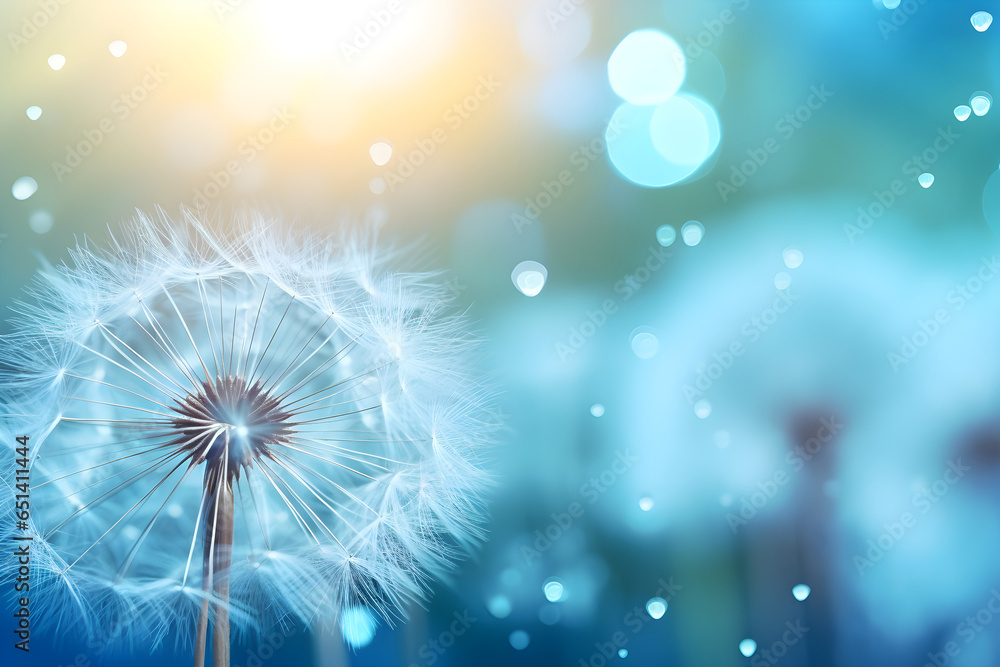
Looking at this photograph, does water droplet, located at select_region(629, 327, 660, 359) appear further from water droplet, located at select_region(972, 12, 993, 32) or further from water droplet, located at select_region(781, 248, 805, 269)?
water droplet, located at select_region(972, 12, 993, 32)

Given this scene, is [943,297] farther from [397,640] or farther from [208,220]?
[208,220]

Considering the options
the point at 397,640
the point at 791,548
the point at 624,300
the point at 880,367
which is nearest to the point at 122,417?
the point at 397,640

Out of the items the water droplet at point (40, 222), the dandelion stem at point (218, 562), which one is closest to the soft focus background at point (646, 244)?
the water droplet at point (40, 222)

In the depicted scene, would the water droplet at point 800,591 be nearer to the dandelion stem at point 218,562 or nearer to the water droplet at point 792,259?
the water droplet at point 792,259

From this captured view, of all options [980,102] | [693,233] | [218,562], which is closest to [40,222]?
[218,562]

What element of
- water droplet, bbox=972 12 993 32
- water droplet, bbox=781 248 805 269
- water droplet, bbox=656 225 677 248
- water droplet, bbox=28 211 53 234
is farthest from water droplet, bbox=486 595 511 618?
water droplet, bbox=972 12 993 32
